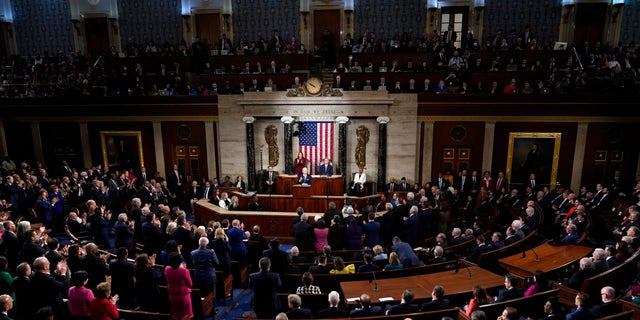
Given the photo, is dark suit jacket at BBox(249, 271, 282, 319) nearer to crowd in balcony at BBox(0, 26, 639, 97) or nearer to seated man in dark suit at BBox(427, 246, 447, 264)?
seated man in dark suit at BBox(427, 246, 447, 264)

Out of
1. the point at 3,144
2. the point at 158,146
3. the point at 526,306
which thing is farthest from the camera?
the point at 3,144

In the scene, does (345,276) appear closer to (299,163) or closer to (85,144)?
(299,163)

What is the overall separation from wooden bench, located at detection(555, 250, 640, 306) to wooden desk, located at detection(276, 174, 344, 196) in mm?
8070

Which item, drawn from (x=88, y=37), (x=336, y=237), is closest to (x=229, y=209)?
(x=336, y=237)

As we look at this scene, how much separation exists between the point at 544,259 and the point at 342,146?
27.4 feet

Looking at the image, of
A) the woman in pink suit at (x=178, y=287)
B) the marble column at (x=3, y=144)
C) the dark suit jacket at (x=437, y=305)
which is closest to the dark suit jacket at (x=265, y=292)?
the woman in pink suit at (x=178, y=287)

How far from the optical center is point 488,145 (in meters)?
14.8

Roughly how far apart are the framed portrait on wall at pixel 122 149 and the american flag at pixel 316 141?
21.3ft

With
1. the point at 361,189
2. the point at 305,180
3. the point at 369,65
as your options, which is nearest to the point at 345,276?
the point at 305,180

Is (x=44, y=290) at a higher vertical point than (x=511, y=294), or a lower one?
higher

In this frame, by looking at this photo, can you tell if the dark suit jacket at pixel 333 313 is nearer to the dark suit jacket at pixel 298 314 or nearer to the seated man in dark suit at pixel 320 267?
the dark suit jacket at pixel 298 314

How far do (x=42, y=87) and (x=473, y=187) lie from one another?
1699cm

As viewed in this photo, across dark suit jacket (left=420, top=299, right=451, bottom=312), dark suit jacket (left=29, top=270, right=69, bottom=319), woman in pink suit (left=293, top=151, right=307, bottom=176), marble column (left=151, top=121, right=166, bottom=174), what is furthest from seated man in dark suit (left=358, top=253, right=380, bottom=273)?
marble column (left=151, top=121, right=166, bottom=174)

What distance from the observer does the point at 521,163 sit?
581 inches
